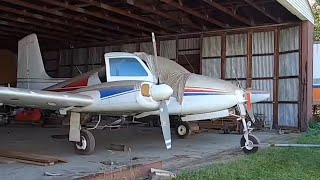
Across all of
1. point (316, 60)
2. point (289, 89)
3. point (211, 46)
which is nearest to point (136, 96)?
point (289, 89)

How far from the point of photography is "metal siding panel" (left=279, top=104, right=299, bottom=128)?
14367 mm

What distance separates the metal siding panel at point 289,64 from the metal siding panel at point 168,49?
15.0 ft

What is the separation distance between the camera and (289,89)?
14.6 meters

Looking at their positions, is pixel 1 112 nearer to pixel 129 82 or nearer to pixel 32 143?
pixel 32 143

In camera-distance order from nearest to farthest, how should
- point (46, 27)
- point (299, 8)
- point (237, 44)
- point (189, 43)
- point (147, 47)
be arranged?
point (299, 8) < point (237, 44) < point (46, 27) < point (189, 43) < point (147, 47)

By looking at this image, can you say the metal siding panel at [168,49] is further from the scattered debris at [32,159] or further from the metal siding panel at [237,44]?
the scattered debris at [32,159]

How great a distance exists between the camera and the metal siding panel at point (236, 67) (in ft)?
51.4

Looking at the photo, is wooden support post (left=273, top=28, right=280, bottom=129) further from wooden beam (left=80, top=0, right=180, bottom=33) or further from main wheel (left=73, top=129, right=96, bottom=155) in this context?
main wheel (left=73, top=129, right=96, bottom=155)

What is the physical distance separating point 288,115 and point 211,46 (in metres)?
3.99

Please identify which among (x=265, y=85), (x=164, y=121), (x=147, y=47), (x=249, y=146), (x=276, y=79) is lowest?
(x=249, y=146)

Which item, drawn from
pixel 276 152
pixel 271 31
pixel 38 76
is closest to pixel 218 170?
pixel 276 152

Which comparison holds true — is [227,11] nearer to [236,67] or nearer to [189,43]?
[236,67]

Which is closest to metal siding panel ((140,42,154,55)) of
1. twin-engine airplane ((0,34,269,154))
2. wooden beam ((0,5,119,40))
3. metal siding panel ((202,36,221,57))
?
wooden beam ((0,5,119,40))

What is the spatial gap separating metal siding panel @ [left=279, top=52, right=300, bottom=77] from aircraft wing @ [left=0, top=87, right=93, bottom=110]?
29.4 ft
